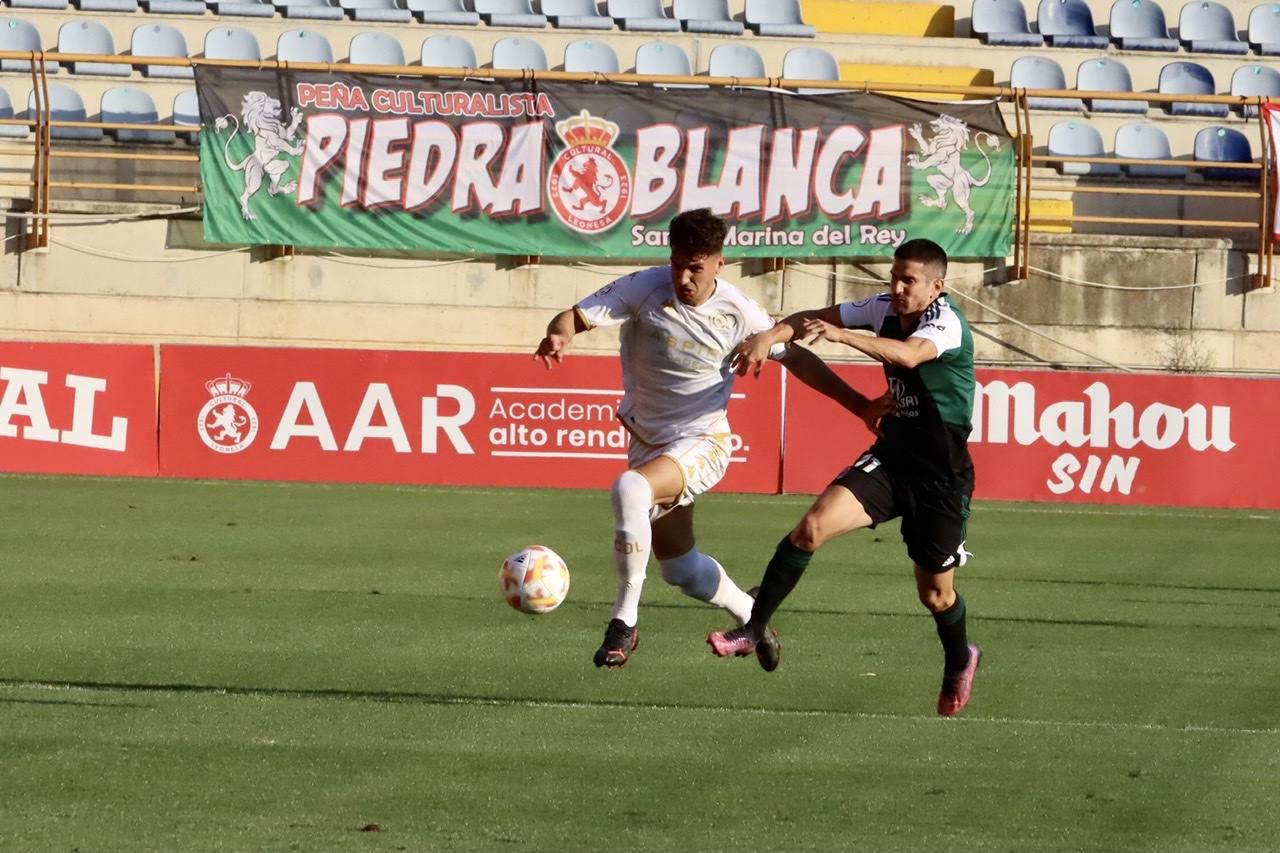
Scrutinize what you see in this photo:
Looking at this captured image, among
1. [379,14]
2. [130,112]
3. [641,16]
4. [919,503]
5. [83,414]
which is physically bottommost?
[919,503]

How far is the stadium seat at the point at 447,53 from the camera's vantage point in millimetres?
25859

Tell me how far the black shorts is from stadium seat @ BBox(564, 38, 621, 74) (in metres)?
18.4

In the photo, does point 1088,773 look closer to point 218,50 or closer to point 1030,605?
point 1030,605

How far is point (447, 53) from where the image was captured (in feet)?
85.2

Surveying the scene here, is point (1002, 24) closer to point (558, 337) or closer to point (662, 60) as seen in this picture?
point (662, 60)

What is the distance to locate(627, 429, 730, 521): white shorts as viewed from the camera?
8.52 metres

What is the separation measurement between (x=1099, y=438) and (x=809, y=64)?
8.49m

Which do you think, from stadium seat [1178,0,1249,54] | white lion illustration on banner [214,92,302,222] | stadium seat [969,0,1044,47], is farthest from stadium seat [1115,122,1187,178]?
white lion illustration on banner [214,92,302,222]

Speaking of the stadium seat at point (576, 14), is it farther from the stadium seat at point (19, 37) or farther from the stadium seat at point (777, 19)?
the stadium seat at point (19, 37)

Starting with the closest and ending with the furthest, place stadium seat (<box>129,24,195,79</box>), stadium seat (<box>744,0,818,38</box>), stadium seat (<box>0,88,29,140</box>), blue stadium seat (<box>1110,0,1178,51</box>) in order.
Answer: stadium seat (<box>0,88,29,140</box>) < stadium seat (<box>129,24,195,79</box>) < stadium seat (<box>744,0,818,38</box>) < blue stadium seat (<box>1110,0,1178,51</box>)

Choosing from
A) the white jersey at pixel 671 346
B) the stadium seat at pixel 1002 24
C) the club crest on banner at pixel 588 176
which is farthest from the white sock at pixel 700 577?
the stadium seat at pixel 1002 24

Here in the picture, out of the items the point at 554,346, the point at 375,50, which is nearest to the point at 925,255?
the point at 554,346

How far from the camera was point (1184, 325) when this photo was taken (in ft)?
77.1

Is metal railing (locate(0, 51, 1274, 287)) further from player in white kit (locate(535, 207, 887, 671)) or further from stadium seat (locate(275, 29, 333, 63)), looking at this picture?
player in white kit (locate(535, 207, 887, 671))
